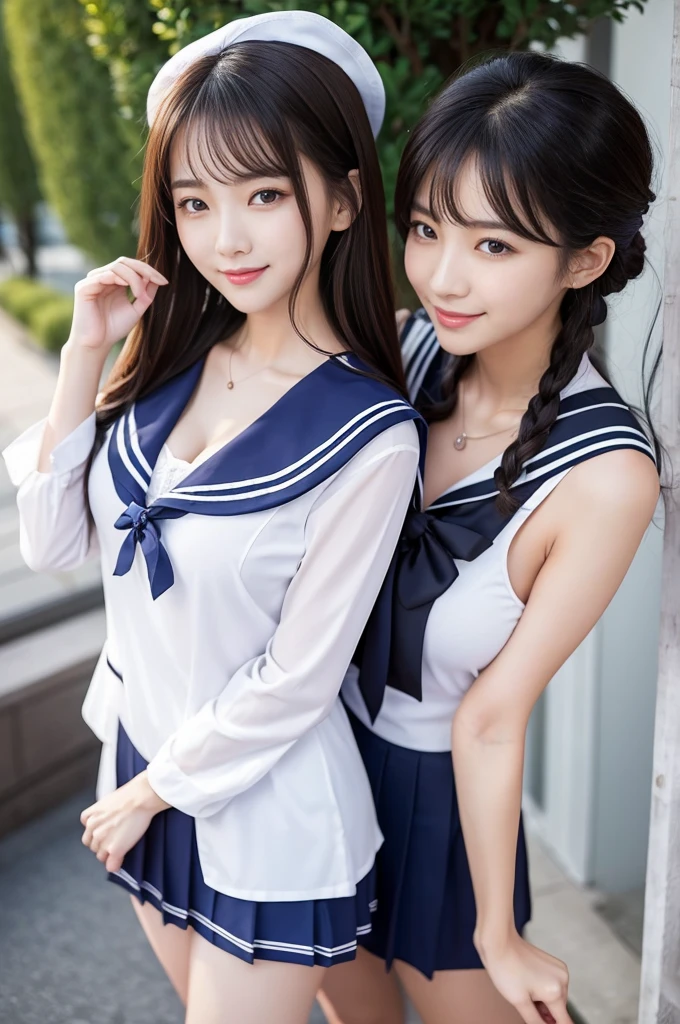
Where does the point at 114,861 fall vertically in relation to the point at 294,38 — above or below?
below

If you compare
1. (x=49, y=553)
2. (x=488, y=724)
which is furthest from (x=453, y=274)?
(x=49, y=553)

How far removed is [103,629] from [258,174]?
6.57 ft

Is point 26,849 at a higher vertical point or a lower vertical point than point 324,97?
lower

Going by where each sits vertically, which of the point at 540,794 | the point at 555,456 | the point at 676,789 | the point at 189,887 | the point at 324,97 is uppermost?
the point at 324,97

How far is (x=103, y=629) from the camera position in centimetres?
300

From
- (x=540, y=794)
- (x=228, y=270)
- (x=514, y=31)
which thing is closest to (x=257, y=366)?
(x=228, y=270)

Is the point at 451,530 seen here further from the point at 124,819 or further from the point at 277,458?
the point at 124,819

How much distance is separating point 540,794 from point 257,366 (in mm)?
1719

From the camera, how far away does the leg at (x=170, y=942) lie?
157cm

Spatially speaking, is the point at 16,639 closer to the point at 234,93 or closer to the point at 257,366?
the point at 257,366

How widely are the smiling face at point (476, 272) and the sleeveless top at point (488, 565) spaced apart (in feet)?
0.48

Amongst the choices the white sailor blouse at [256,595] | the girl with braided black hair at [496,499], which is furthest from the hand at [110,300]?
the girl with braided black hair at [496,499]

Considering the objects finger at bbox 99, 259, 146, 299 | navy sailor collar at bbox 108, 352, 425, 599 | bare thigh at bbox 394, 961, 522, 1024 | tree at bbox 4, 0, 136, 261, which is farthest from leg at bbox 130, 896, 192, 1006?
tree at bbox 4, 0, 136, 261

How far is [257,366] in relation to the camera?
149 centimetres
